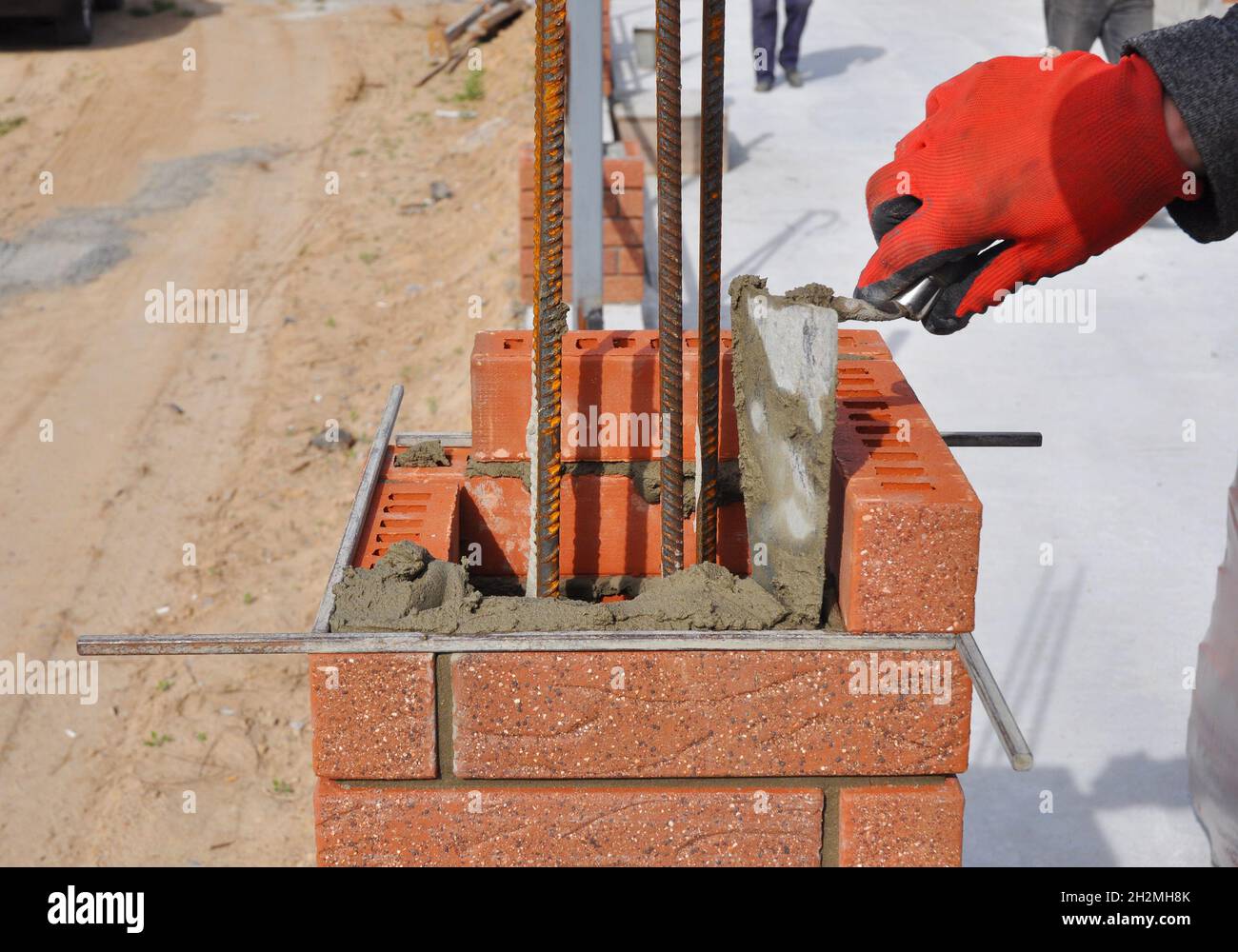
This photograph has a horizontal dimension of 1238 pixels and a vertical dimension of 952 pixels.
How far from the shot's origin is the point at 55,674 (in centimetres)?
622

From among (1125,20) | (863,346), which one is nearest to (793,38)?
(1125,20)

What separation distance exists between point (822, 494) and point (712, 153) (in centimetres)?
63

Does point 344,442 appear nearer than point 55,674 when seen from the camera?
No

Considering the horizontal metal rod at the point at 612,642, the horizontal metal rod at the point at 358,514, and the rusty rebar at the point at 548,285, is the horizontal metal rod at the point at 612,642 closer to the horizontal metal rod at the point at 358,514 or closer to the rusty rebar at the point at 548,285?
the horizontal metal rod at the point at 358,514

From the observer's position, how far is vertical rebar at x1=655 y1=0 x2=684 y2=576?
2.30 metres

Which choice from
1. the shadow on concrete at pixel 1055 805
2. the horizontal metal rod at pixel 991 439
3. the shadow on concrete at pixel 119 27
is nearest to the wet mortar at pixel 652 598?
the horizontal metal rod at pixel 991 439

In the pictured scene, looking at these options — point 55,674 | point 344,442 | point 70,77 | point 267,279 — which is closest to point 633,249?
point 344,442

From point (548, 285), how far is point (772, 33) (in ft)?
30.4

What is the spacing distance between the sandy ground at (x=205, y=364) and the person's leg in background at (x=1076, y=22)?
137 inches

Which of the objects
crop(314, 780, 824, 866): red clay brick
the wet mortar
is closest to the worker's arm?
the wet mortar

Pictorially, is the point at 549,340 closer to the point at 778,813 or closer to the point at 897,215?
the point at 897,215

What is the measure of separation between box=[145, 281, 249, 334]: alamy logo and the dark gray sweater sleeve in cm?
853

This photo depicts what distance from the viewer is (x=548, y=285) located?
88.4 inches

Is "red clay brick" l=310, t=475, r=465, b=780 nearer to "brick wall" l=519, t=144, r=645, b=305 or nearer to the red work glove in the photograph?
the red work glove
